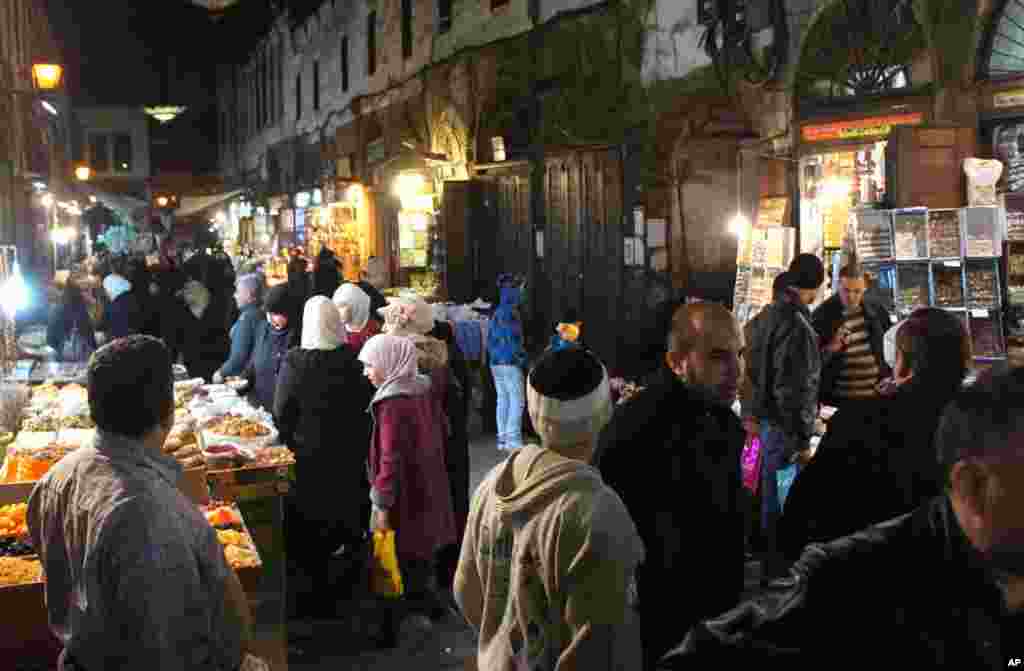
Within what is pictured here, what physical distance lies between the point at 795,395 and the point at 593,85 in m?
10.7

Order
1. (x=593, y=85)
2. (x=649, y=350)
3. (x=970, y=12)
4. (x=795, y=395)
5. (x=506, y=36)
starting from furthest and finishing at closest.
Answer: (x=506, y=36) < (x=593, y=85) < (x=970, y=12) < (x=795, y=395) < (x=649, y=350)

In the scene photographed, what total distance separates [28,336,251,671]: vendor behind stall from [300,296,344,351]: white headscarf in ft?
13.0

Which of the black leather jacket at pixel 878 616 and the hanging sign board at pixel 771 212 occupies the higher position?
the hanging sign board at pixel 771 212

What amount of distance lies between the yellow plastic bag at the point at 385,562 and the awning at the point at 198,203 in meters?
37.3

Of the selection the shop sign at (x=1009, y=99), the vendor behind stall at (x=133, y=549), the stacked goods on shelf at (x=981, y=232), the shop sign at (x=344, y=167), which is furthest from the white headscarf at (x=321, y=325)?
the shop sign at (x=344, y=167)

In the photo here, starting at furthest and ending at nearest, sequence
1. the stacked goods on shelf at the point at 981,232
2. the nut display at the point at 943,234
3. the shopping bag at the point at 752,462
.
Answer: the nut display at the point at 943,234 < the stacked goods on shelf at the point at 981,232 < the shopping bag at the point at 752,462

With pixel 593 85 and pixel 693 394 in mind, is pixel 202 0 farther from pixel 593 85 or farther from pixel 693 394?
pixel 693 394

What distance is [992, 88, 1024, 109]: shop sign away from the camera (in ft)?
34.4

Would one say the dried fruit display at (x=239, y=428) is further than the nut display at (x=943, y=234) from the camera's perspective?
No

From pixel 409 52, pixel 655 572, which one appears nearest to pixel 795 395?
pixel 655 572

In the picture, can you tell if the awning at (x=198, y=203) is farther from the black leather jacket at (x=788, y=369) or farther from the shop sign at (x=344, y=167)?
the black leather jacket at (x=788, y=369)

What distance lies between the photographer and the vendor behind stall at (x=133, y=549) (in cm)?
302

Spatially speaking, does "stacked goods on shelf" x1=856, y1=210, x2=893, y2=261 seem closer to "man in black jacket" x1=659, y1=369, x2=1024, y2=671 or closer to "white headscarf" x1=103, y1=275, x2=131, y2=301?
"white headscarf" x1=103, y1=275, x2=131, y2=301

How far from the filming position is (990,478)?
1.84 metres
